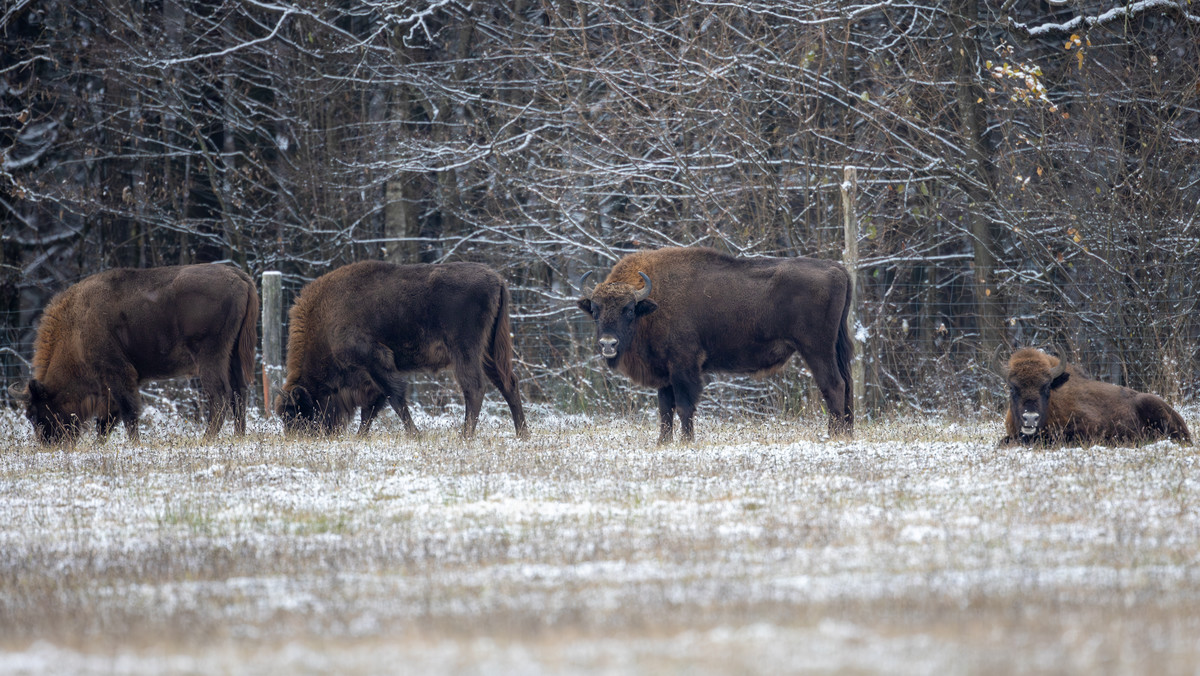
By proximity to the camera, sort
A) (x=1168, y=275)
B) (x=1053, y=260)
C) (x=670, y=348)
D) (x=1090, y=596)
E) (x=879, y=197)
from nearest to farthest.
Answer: (x=1090, y=596) → (x=670, y=348) → (x=1168, y=275) → (x=1053, y=260) → (x=879, y=197)

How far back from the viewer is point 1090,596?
4.76 metres

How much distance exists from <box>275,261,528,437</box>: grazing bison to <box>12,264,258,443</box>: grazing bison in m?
0.77

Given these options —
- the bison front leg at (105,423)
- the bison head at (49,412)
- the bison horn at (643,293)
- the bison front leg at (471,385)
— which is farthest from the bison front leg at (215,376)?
the bison horn at (643,293)

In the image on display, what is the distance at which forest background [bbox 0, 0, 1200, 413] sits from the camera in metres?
15.2

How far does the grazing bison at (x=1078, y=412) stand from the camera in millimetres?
9859

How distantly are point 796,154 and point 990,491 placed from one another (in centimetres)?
1050

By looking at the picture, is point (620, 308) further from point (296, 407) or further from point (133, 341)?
point (133, 341)

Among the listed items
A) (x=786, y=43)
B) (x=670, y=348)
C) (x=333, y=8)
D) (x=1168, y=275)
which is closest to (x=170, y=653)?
(x=670, y=348)

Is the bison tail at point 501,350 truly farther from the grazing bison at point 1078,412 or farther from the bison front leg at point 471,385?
the grazing bison at point 1078,412

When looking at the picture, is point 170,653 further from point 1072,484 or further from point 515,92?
point 515,92

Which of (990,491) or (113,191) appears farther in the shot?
(113,191)

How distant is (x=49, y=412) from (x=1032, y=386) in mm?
10104

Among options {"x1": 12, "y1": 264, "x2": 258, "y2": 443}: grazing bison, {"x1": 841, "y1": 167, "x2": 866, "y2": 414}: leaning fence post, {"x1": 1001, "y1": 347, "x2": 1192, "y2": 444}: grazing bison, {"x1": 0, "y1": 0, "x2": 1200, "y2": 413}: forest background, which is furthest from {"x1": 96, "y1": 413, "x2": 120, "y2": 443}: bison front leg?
{"x1": 1001, "y1": 347, "x2": 1192, "y2": 444}: grazing bison

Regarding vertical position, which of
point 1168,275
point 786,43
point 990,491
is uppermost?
point 786,43
